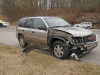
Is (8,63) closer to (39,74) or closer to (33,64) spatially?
(33,64)

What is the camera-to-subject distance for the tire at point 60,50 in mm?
4332

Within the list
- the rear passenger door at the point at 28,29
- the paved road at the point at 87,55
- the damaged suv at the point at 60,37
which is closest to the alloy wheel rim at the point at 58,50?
the damaged suv at the point at 60,37

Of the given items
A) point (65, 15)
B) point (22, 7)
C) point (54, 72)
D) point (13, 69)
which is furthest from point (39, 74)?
point (22, 7)

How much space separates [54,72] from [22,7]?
3881 cm

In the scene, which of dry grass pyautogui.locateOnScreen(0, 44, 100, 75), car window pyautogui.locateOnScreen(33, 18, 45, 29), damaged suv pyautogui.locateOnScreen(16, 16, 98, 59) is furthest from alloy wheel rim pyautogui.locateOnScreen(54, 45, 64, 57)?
car window pyautogui.locateOnScreen(33, 18, 45, 29)

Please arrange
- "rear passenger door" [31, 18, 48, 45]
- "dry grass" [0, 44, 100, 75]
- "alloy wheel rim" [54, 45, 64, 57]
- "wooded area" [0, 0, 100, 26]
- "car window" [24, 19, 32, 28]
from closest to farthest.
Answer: "dry grass" [0, 44, 100, 75] < "alloy wheel rim" [54, 45, 64, 57] < "rear passenger door" [31, 18, 48, 45] < "car window" [24, 19, 32, 28] < "wooded area" [0, 0, 100, 26]

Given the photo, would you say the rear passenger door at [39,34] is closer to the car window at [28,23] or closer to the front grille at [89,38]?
the car window at [28,23]

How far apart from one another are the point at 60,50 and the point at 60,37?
556 mm

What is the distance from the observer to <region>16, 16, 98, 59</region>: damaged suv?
13.7ft

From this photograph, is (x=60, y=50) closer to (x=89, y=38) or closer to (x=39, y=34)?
(x=89, y=38)

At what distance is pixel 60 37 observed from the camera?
4.44m

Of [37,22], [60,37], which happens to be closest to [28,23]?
[37,22]

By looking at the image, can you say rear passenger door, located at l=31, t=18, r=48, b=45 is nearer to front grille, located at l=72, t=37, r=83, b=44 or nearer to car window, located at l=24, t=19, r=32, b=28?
car window, located at l=24, t=19, r=32, b=28

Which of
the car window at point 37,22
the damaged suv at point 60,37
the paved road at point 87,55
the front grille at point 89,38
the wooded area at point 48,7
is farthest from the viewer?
the wooded area at point 48,7
